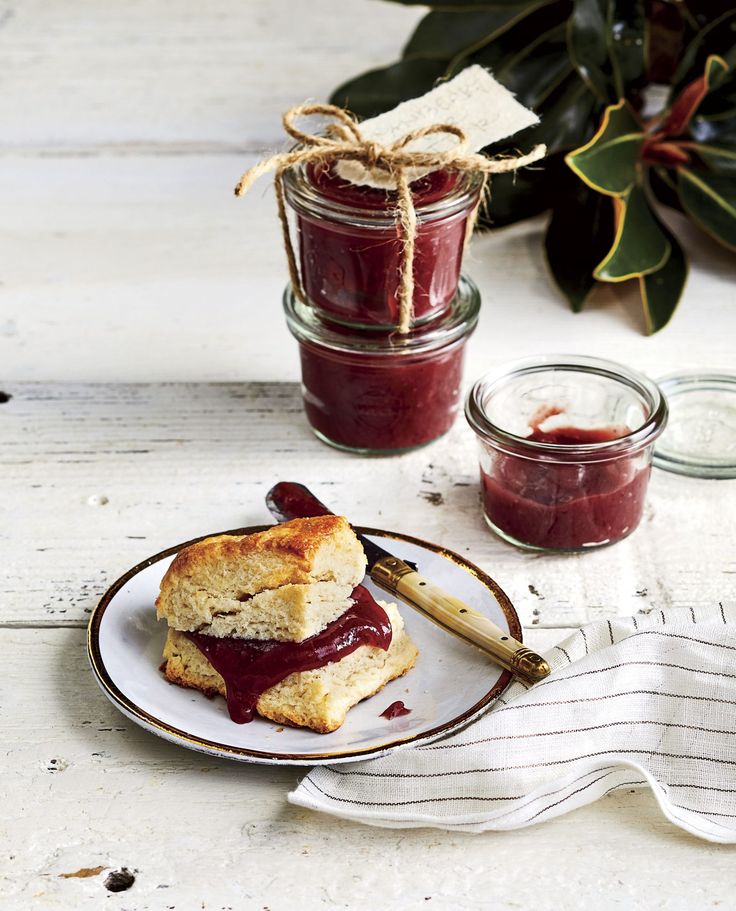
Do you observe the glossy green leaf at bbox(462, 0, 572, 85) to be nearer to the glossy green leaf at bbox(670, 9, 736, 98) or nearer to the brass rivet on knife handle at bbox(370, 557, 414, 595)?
the glossy green leaf at bbox(670, 9, 736, 98)

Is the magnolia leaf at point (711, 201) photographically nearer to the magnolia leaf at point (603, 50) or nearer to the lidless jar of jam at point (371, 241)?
the magnolia leaf at point (603, 50)

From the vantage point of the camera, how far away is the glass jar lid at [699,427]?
139 cm

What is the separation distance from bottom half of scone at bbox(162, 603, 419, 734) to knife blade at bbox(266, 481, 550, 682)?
32 mm

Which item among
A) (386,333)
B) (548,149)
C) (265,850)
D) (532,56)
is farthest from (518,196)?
(265,850)

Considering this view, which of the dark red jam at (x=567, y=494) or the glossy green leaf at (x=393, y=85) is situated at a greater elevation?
the glossy green leaf at (x=393, y=85)

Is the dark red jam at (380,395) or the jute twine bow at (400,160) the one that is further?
the dark red jam at (380,395)

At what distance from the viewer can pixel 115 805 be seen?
0.98 m

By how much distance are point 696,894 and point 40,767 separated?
519 millimetres

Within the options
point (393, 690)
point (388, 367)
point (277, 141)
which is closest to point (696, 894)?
point (393, 690)

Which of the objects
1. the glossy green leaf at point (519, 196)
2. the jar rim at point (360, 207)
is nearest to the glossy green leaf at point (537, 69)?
the glossy green leaf at point (519, 196)

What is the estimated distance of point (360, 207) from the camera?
1269mm

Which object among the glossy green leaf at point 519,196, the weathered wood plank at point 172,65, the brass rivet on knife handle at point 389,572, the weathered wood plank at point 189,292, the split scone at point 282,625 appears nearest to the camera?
the split scone at point 282,625

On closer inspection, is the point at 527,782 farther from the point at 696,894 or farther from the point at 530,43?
the point at 530,43

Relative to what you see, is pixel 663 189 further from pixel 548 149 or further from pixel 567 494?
pixel 567 494
